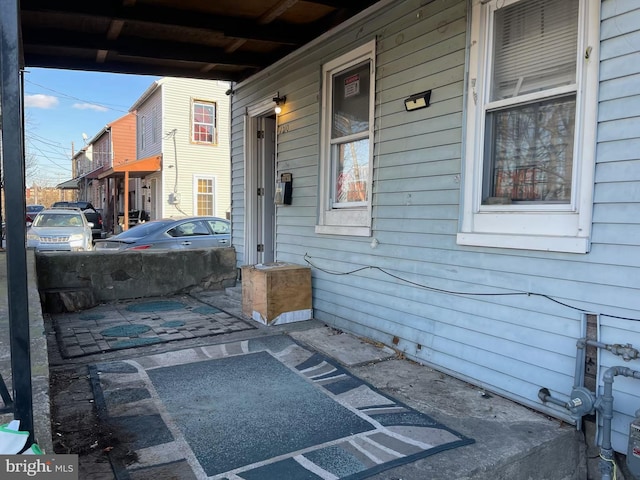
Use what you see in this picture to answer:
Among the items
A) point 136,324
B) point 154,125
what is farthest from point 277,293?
point 154,125

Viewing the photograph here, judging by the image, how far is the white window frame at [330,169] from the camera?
404 cm

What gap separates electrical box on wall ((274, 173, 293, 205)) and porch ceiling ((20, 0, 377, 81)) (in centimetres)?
151

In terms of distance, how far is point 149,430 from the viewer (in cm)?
241

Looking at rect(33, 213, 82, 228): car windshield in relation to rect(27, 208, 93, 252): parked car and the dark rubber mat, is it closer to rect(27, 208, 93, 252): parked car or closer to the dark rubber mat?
rect(27, 208, 93, 252): parked car

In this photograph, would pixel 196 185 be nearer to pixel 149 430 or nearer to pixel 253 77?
pixel 253 77

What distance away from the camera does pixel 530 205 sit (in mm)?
2787

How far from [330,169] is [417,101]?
144 cm

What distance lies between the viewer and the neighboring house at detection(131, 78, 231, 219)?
579 inches

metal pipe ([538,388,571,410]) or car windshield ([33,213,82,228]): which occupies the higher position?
car windshield ([33,213,82,228])

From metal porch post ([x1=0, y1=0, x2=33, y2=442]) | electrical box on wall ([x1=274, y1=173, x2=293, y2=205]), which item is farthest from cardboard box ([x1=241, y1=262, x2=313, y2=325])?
metal porch post ([x1=0, y1=0, x2=33, y2=442])

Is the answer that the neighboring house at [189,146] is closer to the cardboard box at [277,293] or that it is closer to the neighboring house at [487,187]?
the cardboard box at [277,293]

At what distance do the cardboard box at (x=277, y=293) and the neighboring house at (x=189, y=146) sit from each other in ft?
35.4

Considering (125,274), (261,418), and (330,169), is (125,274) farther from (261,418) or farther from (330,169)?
(261,418)

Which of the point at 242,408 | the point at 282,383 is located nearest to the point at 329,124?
the point at 282,383
